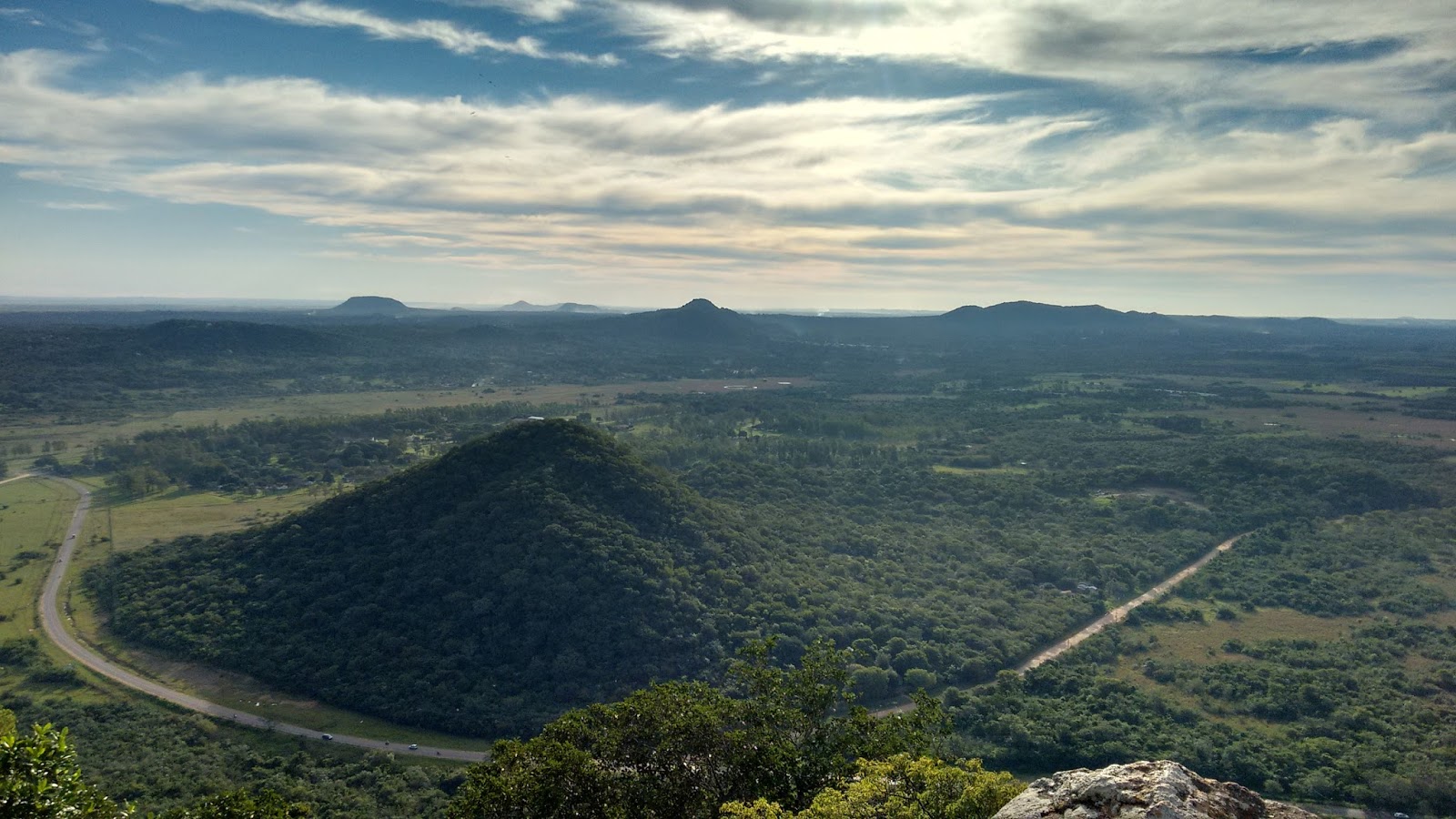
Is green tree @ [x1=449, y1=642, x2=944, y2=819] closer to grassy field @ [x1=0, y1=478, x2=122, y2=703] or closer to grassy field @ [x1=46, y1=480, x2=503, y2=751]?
grassy field @ [x1=46, y1=480, x2=503, y2=751]

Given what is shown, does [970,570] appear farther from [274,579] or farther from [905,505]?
[274,579]

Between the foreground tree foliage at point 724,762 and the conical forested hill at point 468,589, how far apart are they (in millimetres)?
30208

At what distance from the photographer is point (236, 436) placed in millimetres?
165250

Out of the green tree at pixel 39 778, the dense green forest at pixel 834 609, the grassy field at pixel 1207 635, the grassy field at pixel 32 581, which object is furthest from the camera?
the grassy field at pixel 1207 635

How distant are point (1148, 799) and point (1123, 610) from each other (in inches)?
3181

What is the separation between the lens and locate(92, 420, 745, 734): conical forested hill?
62.2m

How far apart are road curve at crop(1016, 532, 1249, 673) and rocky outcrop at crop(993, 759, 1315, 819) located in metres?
56.7

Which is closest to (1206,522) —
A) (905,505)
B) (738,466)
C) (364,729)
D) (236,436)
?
(905,505)

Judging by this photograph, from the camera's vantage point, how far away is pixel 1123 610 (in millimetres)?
85562

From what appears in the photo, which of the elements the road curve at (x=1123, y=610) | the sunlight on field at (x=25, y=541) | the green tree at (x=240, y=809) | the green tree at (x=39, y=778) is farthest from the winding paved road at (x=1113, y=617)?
the sunlight on field at (x=25, y=541)

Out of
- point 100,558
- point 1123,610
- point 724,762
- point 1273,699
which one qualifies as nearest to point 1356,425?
point 1123,610

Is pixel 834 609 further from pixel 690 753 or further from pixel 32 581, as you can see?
pixel 32 581

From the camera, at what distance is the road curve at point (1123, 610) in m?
73.2

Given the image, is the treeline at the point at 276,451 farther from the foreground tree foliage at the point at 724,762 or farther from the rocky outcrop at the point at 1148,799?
the rocky outcrop at the point at 1148,799
